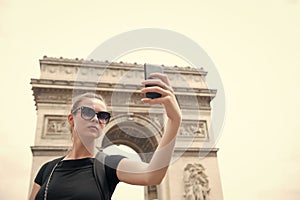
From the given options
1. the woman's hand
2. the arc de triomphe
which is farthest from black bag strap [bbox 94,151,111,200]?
the arc de triomphe

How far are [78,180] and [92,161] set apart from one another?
5.9 inches

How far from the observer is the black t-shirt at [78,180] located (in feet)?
5.16

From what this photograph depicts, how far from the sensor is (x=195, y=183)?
1395 cm

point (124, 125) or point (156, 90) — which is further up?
point (124, 125)

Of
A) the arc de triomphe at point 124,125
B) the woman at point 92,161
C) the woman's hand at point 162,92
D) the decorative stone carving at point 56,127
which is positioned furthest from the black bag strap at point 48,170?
the decorative stone carving at point 56,127

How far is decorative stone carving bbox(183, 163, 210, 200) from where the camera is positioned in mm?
13633

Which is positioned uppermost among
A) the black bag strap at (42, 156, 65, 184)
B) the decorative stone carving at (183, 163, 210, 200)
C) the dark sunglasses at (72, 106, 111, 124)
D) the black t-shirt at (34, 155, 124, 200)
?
the decorative stone carving at (183, 163, 210, 200)

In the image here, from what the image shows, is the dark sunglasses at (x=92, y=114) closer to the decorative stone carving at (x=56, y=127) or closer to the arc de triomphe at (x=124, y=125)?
the arc de triomphe at (x=124, y=125)

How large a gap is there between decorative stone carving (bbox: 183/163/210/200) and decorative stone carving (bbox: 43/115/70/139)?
5.87 metres

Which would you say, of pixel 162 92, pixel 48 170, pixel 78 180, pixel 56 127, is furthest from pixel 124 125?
pixel 162 92

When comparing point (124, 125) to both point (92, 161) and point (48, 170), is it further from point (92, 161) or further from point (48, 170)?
point (92, 161)

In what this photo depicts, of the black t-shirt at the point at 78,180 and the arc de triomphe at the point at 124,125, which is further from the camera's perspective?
the arc de triomphe at the point at 124,125

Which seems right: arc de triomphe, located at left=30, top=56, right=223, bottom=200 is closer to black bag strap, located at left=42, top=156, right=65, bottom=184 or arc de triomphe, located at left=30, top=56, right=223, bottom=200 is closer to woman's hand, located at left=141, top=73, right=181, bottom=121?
black bag strap, located at left=42, top=156, right=65, bottom=184

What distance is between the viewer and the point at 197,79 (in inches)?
683
